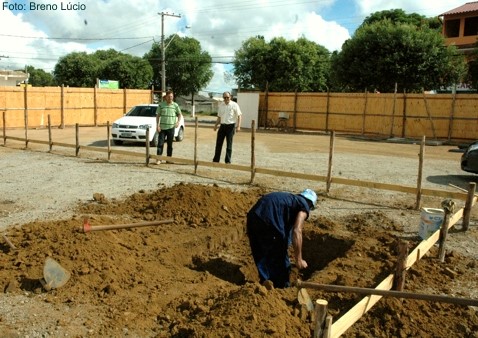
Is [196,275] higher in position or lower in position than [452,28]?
lower

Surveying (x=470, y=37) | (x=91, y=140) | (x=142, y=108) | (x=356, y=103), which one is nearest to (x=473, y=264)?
(x=142, y=108)

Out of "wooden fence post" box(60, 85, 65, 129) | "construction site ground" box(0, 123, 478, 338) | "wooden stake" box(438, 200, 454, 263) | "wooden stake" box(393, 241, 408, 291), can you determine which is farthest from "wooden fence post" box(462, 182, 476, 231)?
"wooden fence post" box(60, 85, 65, 129)

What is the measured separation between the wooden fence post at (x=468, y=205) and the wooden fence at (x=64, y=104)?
19105 millimetres

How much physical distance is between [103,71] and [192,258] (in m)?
52.2

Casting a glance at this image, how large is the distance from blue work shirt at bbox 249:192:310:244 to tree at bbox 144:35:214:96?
53.3 m

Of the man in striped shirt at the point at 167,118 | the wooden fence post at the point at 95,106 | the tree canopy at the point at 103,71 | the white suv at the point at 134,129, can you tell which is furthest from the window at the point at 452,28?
the man in striped shirt at the point at 167,118

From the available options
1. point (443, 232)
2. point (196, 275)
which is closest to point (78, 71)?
point (196, 275)

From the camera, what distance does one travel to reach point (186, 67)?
190 ft

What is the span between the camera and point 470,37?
39938 mm

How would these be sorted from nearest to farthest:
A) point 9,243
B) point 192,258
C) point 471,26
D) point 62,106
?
1. point 9,243
2. point 192,258
3. point 62,106
4. point 471,26

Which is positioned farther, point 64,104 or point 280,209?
point 64,104

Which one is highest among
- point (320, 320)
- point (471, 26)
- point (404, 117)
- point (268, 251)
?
point (471, 26)

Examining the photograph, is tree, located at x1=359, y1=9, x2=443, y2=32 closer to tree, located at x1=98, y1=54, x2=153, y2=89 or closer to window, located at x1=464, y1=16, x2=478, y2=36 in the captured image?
window, located at x1=464, y1=16, x2=478, y2=36

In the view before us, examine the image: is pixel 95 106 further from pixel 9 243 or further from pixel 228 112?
pixel 9 243
